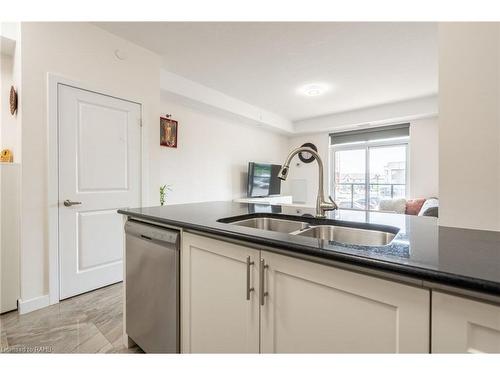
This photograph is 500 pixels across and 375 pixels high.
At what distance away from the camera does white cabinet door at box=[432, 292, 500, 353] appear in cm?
53

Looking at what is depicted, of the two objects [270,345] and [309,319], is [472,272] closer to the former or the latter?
[309,319]

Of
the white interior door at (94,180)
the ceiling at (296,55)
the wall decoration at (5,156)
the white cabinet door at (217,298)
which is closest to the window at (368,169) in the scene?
the ceiling at (296,55)

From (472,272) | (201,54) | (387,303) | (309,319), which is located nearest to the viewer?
(472,272)

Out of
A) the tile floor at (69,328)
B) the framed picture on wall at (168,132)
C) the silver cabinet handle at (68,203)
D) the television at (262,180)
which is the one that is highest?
the framed picture on wall at (168,132)

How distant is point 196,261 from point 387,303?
2.52 ft

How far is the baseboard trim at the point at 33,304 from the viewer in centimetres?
191

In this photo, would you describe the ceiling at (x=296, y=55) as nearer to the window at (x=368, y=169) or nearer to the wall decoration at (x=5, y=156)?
the window at (x=368, y=169)

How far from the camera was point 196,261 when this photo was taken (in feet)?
3.68

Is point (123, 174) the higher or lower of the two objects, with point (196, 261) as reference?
higher

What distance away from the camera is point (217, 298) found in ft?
3.43

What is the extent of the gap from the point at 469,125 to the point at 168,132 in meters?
3.39

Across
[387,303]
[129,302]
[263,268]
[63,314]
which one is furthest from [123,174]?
[387,303]

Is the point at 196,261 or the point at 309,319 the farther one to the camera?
the point at 196,261

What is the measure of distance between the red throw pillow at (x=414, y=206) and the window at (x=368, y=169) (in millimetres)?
537
